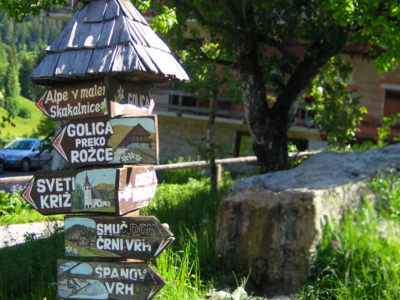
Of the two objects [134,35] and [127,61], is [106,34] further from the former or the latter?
[127,61]

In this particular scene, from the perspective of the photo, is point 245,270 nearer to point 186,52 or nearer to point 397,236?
point 397,236

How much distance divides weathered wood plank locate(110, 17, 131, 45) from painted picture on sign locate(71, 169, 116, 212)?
3.24ft

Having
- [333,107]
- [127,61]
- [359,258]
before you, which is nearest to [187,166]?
[333,107]

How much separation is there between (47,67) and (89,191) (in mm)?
1026

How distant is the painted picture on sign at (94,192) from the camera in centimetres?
328

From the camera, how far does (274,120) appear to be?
26.6ft

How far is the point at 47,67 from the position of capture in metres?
3.42

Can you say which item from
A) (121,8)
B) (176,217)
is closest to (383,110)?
(176,217)

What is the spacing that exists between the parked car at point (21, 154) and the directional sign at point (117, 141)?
17.2 meters

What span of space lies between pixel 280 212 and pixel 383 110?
14.0m

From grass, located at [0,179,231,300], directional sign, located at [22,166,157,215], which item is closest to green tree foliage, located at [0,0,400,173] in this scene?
grass, located at [0,179,231,300]

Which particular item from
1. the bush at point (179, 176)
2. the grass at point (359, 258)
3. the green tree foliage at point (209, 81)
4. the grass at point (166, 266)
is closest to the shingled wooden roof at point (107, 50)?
the grass at point (166, 266)

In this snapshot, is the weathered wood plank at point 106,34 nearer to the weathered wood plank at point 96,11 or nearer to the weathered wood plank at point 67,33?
the weathered wood plank at point 96,11

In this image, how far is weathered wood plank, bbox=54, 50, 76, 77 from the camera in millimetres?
3338
